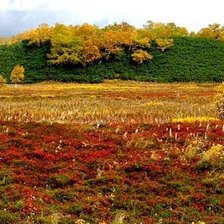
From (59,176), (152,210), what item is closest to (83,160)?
(59,176)

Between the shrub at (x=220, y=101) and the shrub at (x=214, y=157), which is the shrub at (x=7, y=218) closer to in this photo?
the shrub at (x=214, y=157)

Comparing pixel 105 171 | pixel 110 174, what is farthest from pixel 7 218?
pixel 105 171

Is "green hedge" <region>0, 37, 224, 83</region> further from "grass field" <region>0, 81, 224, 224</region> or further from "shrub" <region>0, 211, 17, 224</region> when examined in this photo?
"shrub" <region>0, 211, 17, 224</region>

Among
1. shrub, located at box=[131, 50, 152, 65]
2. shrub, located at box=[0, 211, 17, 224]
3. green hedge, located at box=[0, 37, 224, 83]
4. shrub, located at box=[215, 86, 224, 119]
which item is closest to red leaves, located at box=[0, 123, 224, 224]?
shrub, located at box=[0, 211, 17, 224]

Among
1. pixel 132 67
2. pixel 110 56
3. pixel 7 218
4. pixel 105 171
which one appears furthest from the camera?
pixel 110 56

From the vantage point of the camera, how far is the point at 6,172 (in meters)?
17.9

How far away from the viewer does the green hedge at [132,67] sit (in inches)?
4914

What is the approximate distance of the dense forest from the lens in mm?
126625

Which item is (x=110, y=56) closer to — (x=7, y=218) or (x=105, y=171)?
(x=105, y=171)

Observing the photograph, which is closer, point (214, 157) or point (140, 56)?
point (214, 157)

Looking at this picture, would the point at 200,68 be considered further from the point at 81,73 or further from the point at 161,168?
the point at 161,168

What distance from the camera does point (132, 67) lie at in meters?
131

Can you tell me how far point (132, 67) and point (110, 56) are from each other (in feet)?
23.2

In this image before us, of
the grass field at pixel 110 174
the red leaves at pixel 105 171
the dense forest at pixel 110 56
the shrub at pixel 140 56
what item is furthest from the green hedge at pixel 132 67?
the red leaves at pixel 105 171
